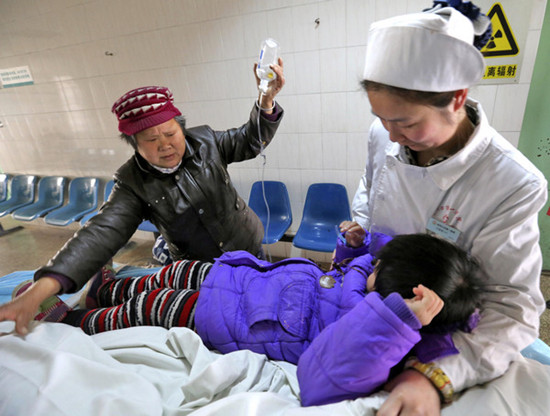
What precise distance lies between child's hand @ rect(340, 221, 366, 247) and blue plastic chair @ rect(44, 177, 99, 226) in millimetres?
3773

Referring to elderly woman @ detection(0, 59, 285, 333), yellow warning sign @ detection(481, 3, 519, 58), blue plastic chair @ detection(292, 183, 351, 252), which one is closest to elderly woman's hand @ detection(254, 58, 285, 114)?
elderly woman @ detection(0, 59, 285, 333)

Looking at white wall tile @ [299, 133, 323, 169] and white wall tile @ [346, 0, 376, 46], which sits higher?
white wall tile @ [346, 0, 376, 46]

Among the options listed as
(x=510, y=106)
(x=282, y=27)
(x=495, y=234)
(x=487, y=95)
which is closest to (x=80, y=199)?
(x=282, y=27)

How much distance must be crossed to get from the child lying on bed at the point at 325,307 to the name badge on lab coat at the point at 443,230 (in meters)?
0.09

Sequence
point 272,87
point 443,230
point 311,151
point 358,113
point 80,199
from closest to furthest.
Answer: point 443,230 → point 272,87 → point 358,113 → point 311,151 → point 80,199

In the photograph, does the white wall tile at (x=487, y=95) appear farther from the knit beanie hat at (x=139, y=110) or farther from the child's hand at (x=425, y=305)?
the knit beanie hat at (x=139, y=110)

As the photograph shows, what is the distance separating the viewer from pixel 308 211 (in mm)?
3145

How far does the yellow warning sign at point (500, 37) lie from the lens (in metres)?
2.09

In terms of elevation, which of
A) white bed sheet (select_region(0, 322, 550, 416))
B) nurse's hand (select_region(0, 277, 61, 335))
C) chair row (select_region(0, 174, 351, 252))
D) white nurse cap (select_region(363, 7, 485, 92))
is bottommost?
chair row (select_region(0, 174, 351, 252))

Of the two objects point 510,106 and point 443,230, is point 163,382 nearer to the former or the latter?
point 443,230

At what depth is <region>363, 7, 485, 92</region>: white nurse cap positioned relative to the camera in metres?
0.75

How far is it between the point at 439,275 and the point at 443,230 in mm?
230

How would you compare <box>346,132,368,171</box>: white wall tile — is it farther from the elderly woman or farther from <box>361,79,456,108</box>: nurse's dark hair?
<box>361,79,456,108</box>: nurse's dark hair

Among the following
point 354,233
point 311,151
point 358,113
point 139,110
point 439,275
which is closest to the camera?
point 439,275
